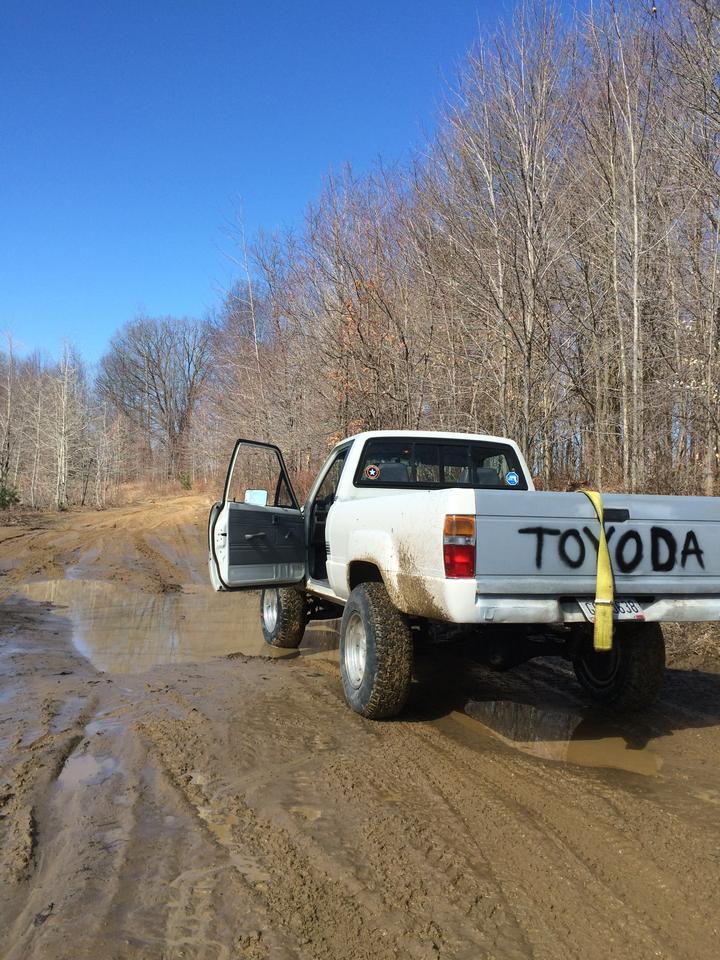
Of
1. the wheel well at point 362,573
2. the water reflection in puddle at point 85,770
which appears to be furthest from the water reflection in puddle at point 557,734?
the water reflection in puddle at point 85,770

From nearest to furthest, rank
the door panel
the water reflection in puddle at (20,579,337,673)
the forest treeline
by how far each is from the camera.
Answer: the door panel
the water reflection in puddle at (20,579,337,673)
the forest treeline

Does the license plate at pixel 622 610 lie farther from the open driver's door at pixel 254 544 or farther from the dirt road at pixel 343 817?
the open driver's door at pixel 254 544

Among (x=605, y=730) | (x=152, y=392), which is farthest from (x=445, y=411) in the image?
(x=152, y=392)

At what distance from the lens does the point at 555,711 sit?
532 centimetres

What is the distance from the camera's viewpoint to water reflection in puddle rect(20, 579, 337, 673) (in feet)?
23.9

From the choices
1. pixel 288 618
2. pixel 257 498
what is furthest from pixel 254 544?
pixel 288 618

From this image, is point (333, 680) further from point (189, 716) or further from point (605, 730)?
point (605, 730)

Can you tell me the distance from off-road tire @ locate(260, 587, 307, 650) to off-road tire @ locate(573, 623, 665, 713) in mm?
2953

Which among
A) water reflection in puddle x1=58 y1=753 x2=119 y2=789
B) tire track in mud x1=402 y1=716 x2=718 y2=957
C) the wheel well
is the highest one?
the wheel well

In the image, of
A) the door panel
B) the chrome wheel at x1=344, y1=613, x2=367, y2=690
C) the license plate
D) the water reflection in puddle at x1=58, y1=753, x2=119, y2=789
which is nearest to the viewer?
the water reflection in puddle at x1=58, y1=753, x2=119, y2=789

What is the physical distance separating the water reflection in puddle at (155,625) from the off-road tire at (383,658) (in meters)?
2.63

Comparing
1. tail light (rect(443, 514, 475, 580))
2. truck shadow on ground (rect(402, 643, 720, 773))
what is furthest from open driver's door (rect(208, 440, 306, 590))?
tail light (rect(443, 514, 475, 580))

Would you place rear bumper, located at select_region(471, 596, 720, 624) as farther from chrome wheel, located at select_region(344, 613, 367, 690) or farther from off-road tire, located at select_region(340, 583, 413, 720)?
chrome wheel, located at select_region(344, 613, 367, 690)

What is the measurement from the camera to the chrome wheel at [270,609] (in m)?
7.68
